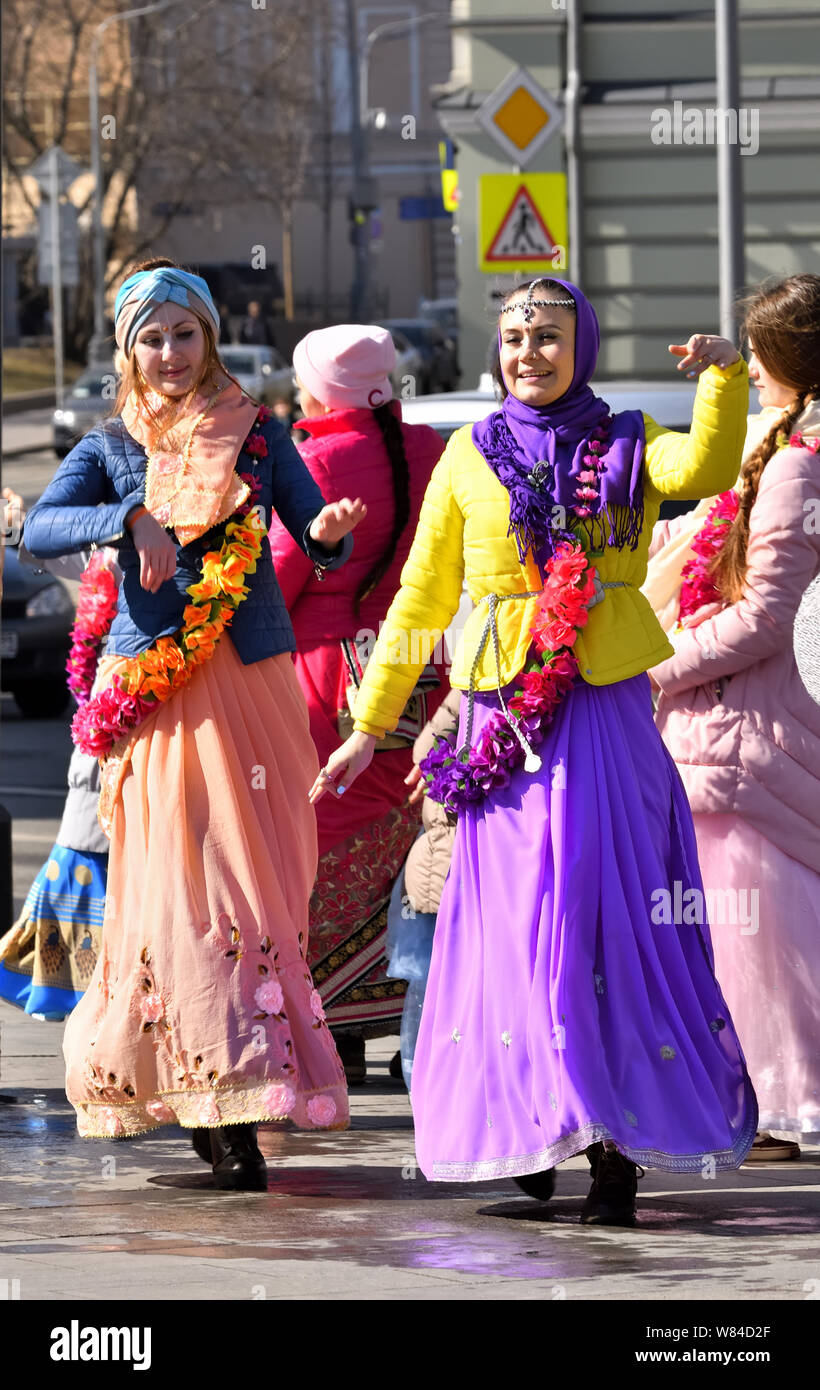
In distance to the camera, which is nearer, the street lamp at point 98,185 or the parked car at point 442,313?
the street lamp at point 98,185

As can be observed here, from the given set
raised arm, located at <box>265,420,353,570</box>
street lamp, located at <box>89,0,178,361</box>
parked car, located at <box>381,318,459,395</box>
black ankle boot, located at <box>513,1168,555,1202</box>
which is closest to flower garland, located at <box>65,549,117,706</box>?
raised arm, located at <box>265,420,353,570</box>

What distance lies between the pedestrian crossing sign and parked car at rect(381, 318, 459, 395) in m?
31.3

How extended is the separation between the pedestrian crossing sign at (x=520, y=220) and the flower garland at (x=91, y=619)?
Answer: 1026cm

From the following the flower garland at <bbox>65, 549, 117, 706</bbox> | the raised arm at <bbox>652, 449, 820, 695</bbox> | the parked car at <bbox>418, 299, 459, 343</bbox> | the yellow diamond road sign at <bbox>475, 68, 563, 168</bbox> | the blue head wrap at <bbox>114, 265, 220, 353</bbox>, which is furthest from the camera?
the parked car at <bbox>418, 299, 459, 343</bbox>

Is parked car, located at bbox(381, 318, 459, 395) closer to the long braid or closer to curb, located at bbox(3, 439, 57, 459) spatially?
curb, located at bbox(3, 439, 57, 459)

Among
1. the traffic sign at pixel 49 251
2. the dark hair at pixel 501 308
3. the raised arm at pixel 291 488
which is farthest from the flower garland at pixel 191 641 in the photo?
the traffic sign at pixel 49 251

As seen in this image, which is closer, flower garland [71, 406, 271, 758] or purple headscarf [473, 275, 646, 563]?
purple headscarf [473, 275, 646, 563]

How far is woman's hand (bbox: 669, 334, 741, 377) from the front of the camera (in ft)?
17.5

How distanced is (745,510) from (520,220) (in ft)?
Answer: 35.4

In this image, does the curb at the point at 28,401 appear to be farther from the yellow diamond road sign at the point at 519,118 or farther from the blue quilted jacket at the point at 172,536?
the blue quilted jacket at the point at 172,536

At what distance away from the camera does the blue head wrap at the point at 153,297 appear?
6023 mm

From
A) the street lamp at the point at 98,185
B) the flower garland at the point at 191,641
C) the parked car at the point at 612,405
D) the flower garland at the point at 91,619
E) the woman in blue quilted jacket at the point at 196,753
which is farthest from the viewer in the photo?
the street lamp at the point at 98,185

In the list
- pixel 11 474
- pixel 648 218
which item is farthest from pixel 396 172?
pixel 648 218
